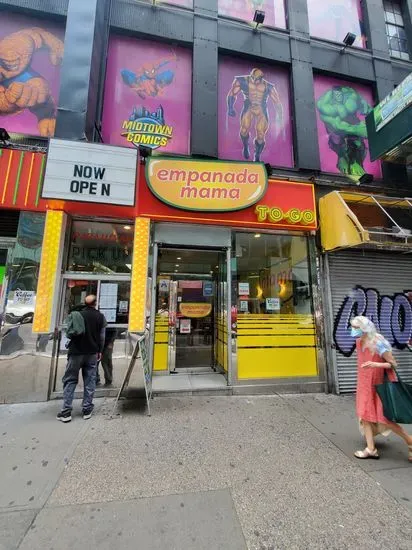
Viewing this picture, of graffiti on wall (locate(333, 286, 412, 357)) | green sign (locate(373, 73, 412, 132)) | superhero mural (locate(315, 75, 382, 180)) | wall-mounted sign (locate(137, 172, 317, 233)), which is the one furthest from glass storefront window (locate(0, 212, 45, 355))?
green sign (locate(373, 73, 412, 132))

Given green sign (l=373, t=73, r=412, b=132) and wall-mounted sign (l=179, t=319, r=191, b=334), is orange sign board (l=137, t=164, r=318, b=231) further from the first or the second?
wall-mounted sign (l=179, t=319, r=191, b=334)

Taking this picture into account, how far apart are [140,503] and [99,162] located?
534 cm

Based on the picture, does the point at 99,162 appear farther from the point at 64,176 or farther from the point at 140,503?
the point at 140,503

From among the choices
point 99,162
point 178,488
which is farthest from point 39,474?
point 99,162

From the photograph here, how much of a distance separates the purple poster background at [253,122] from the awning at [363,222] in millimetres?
1868

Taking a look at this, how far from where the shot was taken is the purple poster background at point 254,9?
768 cm

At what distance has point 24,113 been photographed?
6254mm

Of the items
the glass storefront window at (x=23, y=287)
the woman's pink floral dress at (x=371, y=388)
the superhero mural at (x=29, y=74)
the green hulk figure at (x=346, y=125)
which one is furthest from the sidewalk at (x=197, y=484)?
the green hulk figure at (x=346, y=125)

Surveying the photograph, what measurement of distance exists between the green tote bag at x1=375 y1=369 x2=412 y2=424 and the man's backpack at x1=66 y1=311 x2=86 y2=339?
14.0 feet

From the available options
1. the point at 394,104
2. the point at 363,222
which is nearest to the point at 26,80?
the point at 394,104

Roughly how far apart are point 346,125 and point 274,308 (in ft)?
18.8

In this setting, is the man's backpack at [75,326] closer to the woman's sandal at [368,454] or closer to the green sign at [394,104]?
the woman's sandal at [368,454]

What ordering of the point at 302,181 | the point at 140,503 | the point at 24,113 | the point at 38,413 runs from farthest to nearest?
1. the point at 302,181
2. the point at 24,113
3. the point at 38,413
4. the point at 140,503

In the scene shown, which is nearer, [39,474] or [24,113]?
[39,474]
